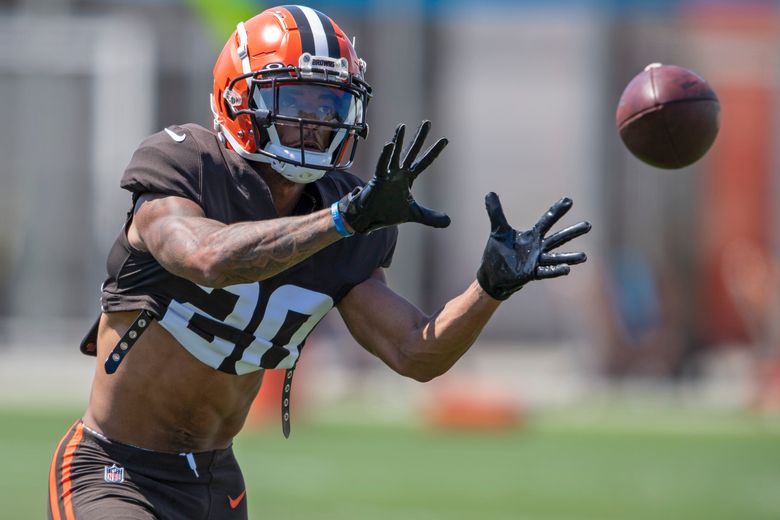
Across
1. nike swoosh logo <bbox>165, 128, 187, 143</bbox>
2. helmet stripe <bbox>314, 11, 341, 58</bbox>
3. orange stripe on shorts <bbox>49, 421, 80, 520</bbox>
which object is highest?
helmet stripe <bbox>314, 11, 341, 58</bbox>

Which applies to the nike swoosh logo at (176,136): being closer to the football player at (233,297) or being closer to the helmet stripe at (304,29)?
the football player at (233,297)

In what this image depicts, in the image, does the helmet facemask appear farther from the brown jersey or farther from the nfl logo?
the nfl logo

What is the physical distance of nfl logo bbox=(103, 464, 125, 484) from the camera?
3723 mm

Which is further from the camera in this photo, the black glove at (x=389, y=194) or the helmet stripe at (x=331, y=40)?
the helmet stripe at (x=331, y=40)

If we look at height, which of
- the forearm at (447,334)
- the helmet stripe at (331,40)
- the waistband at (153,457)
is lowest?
the waistband at (153,457)

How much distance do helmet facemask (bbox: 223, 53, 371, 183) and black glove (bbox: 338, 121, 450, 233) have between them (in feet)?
1.47

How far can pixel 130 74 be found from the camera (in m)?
15.6

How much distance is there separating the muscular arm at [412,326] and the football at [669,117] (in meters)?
0.84

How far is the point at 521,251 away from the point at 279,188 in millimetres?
776

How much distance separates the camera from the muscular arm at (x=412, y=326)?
3754 millimetres

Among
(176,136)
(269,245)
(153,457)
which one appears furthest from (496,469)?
(269,245)

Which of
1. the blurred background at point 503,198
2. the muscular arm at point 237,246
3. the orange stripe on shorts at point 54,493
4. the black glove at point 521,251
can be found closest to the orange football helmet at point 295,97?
the muscular arm at point 237,246

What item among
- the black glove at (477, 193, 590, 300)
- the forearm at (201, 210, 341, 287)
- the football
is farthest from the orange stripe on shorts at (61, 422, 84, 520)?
the football

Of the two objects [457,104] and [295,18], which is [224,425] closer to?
[295,18]
